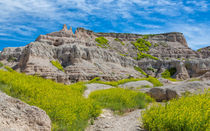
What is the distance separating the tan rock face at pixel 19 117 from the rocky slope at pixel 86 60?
29.6 metres

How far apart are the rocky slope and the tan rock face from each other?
29.6 m

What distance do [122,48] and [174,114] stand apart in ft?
301

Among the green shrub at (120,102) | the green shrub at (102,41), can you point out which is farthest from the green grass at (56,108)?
the green shrub at (102,41)

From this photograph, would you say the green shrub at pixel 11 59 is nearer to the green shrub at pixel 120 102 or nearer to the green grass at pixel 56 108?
the green shrub at pixel 120 102

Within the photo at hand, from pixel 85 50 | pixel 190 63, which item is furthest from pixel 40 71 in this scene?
pixel 190 63

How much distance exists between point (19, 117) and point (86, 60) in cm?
5282

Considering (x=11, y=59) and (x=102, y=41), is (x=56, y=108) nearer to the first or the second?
(x=11, y=59)

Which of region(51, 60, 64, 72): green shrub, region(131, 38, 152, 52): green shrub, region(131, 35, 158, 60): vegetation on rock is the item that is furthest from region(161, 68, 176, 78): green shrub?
region(51, 60, 64, 72): green shrub

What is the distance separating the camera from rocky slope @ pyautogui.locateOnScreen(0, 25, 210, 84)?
49.0 metres

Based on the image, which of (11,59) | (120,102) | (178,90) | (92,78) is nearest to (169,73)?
(92,78)

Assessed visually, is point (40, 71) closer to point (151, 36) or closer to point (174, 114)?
point (174, 114)

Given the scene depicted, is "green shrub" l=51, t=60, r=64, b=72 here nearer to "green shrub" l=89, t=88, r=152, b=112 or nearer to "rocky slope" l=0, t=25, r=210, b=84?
Result: "rocky slope" l=0, t=25, r=210, b=84

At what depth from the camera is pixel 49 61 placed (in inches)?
2072

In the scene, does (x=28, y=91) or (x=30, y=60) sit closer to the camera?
(x=28, y=91)
